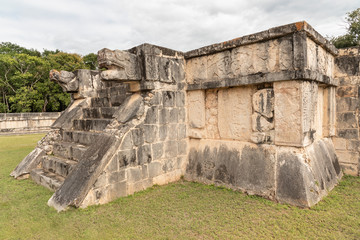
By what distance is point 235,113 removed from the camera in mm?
4008

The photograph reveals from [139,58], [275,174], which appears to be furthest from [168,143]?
[275,174]

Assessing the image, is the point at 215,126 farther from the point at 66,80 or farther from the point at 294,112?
the point at 66,80

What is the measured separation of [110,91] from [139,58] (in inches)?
68.3

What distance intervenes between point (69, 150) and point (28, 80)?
1027 inches

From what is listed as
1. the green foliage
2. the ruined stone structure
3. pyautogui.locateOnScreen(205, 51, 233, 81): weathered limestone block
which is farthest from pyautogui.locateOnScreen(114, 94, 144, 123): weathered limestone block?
the green foliage

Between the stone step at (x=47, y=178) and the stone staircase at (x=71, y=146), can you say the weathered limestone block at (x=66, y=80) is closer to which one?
the stone staircase at (x=71, y=146)

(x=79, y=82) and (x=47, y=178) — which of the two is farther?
(x=79, y=82)

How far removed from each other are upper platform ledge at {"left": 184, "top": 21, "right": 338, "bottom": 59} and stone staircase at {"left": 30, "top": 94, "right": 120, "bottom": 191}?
2288 mm

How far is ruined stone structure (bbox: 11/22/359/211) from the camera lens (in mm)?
3260

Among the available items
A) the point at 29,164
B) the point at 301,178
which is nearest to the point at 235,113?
the point at 301,178

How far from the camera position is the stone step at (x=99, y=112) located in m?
4.74

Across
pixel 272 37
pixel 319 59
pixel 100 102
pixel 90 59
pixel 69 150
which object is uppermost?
pixel 90 59

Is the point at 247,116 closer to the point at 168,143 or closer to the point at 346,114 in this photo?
the point at 168,143

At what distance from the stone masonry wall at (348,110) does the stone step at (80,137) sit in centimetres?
483
